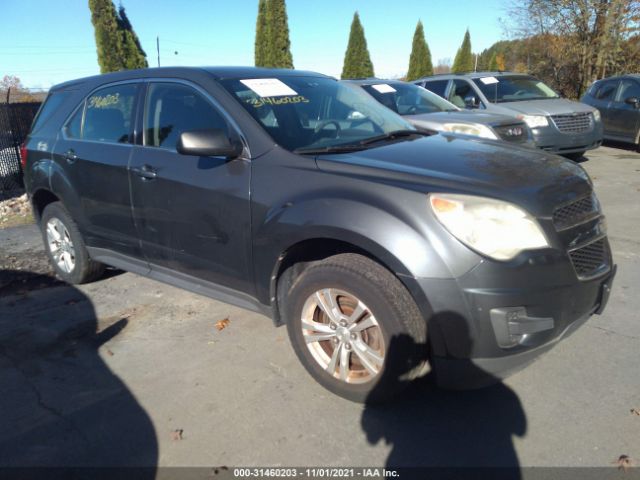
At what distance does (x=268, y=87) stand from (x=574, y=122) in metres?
7.62

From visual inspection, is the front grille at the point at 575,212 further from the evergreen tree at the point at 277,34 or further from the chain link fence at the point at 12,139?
the evergreen tree at the point at 277,34

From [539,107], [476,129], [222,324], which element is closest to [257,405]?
[222,324]

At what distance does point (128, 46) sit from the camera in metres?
14.6

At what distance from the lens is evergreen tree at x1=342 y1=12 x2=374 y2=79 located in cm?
2545

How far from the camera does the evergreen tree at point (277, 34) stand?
21422 millimetres

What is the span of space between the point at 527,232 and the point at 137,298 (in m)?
3.37

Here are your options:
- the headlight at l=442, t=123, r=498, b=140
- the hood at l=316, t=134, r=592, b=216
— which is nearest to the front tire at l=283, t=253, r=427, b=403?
the hood at l=316, t=134, r=592, b=216

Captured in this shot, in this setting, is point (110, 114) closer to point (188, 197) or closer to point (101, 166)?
point (101, 166)

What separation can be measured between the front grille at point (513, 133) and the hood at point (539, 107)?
3.97 feet

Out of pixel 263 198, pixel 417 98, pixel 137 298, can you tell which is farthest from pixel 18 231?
pixel 417 98

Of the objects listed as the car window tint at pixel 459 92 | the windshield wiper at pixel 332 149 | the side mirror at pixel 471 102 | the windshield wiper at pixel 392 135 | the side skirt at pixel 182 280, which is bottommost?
the side skirt at pixel 182 280

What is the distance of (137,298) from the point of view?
4484mm

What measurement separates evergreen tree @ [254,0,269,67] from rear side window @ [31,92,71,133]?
18.1m

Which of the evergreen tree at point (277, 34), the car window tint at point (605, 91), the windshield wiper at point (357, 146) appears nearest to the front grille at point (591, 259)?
the windshield wiper at point (357, 146)
